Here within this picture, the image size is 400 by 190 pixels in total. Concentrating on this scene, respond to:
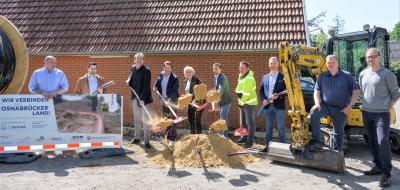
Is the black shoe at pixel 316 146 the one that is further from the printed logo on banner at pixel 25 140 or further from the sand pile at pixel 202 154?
the printed logo on banner at pixel 25 140

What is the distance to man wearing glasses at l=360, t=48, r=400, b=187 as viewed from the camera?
6.22 metres

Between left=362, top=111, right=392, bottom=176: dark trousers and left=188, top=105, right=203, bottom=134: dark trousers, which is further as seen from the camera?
left=188, top=105, right=203, bottom=134: dark trousers

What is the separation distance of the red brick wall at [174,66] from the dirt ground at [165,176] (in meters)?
4.31

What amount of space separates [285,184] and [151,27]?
8.10m

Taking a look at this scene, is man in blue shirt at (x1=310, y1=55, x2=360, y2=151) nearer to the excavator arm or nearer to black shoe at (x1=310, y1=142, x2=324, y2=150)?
black shoe at (x1=310, y1=142, x2=324, y2=150)

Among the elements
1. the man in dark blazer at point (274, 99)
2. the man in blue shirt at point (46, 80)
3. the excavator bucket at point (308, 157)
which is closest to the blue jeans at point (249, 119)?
the man in dark blazer at point (274, 99)

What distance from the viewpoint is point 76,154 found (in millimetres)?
8648

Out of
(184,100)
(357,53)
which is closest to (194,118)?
(184,100)

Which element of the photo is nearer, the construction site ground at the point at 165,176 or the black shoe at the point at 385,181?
the black shoe at the point at 385,181

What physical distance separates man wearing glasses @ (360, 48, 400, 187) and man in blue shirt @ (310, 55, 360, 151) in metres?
0.46

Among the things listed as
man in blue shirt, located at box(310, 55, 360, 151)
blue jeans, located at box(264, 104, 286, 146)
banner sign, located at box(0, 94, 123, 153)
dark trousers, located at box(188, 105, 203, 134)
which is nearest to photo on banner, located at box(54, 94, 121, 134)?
banner sign, located at box(0, 94, 123, 153)

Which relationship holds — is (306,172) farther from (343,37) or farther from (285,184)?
(343,37)

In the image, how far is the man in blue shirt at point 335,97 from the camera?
22.8 feet

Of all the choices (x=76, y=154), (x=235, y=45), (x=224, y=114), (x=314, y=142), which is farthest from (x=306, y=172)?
(x=235, y=45)
